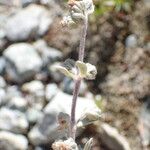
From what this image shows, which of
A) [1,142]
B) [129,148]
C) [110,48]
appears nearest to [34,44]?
[110,48]

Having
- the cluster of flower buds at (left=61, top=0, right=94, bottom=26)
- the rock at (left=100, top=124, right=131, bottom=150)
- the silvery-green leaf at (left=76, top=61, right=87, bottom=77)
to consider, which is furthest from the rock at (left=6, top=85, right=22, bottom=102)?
the cluster of flower buds at (left=61, top=0, right=94, bottom=26)

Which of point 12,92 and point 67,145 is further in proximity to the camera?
point 12,92

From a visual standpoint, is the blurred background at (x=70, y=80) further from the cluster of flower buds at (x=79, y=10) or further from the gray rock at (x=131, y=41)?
the cluster of flower buds at (x=79, y=10)

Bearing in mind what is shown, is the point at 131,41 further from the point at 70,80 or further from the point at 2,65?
the point at 2,65

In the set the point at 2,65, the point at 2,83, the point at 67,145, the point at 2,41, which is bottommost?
the point at 2,83

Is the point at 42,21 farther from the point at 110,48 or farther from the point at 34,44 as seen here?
the point at 110,48

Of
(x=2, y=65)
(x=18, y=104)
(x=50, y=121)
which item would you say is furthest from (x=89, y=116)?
(x=2, y=65)

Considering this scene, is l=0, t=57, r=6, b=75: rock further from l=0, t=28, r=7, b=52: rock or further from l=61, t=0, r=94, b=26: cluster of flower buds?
l=61, t=0, r=94, b=26: cluster of flower buds
